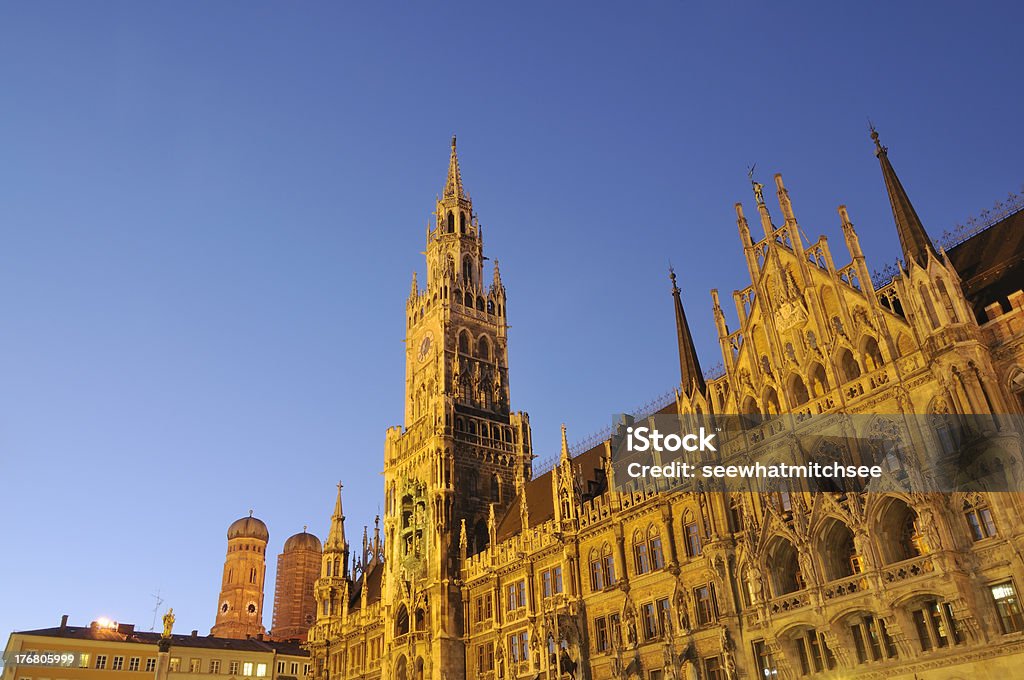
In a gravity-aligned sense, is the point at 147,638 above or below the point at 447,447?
below

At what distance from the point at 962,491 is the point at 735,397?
474 inches

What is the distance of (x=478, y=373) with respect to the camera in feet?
227

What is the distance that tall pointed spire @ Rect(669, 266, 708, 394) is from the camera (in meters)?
44.3

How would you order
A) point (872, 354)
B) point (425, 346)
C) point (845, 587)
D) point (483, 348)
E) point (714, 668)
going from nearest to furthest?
point (845, 587) < point (872, 354) < point (714, 668) < point (425, 346) < point (483, 348)

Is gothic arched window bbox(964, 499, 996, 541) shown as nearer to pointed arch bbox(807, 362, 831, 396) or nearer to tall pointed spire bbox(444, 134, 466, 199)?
pointed arch bbox(807, 362, 831, 396)

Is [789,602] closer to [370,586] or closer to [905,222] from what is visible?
[905,222]

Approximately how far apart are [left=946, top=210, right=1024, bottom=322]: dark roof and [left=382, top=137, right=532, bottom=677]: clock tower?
3202 cm

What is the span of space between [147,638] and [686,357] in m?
64.2

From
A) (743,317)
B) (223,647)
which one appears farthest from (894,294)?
(223,647)

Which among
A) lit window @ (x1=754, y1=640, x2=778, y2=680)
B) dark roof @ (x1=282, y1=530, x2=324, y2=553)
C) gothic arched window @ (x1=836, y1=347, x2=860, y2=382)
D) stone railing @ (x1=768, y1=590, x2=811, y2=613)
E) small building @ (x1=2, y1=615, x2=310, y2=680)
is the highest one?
dark roof @ (x1=282, y1=530, x2=324, y2=553)

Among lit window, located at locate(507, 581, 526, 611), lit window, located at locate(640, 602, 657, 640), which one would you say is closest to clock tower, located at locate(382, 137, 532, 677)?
lit window, located at locate(507, 581, 526, 611)

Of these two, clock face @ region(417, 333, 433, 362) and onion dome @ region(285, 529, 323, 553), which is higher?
onion dome @ region(285, 529, 323, 553)

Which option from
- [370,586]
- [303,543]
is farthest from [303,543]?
[370,586]

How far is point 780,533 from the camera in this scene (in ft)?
118
